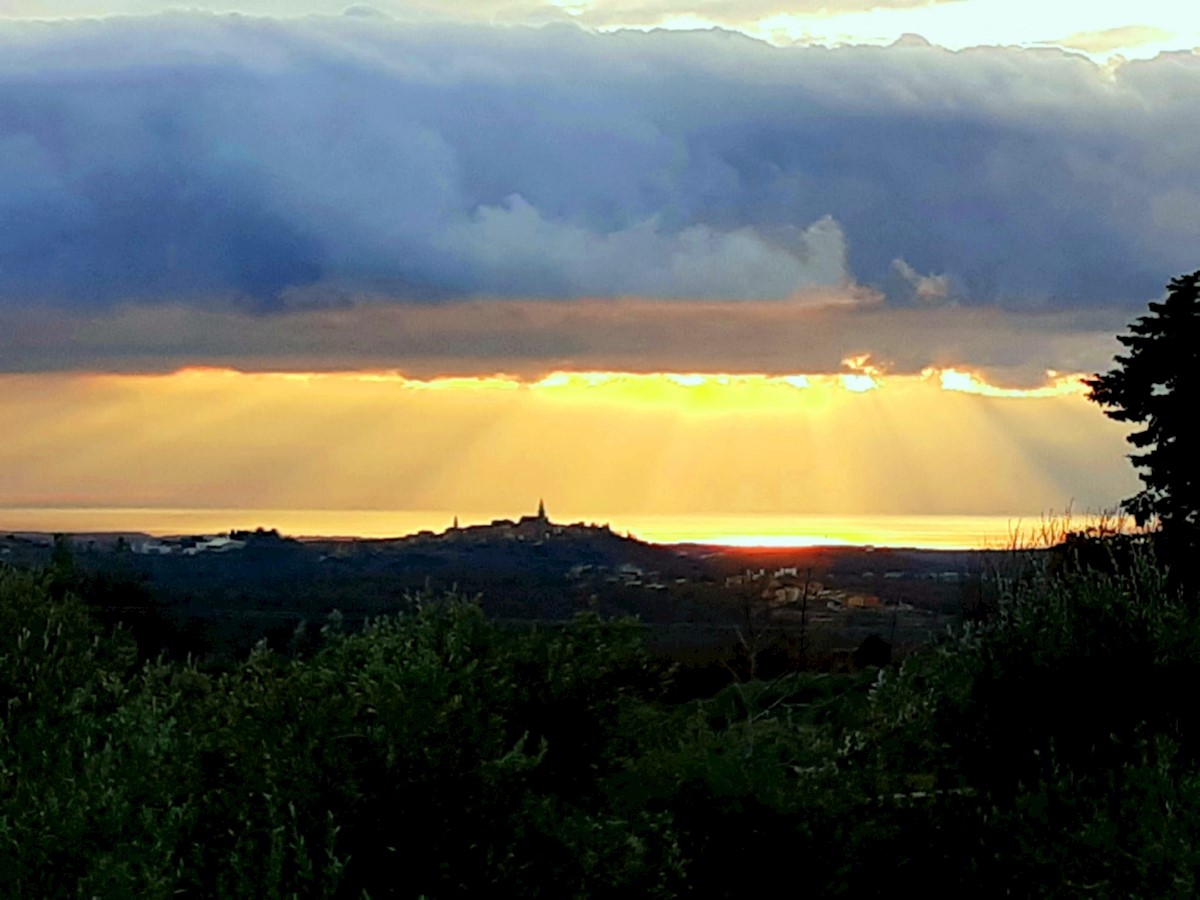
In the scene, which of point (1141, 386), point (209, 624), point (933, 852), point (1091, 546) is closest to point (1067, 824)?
point (933, 852)

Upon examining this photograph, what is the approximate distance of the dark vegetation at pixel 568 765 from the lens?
37.5 feet

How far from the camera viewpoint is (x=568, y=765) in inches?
564

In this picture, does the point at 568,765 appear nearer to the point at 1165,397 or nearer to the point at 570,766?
the point at 570,766

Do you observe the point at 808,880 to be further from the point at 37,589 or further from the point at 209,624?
the point at 209,624

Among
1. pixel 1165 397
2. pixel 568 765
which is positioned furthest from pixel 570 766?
pixel 1165 397

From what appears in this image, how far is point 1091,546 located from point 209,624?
20.2 m

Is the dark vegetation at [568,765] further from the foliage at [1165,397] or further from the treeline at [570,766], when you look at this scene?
the foliage at [1165,397]

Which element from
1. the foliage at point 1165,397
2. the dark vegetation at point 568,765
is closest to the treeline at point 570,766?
the dark vegetation at point 568,765

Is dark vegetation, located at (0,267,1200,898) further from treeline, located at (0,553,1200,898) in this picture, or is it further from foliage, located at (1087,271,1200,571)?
foliage, located at (1087,271,1200,571)

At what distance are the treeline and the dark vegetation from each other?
0.02 m

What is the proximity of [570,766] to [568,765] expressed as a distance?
0.02 metres

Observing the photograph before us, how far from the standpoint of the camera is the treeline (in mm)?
11414

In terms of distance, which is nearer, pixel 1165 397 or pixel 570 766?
pixel 570 766

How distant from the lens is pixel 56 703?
14.9 m
